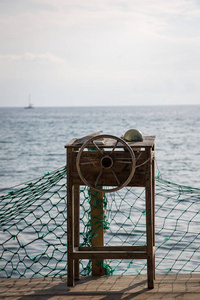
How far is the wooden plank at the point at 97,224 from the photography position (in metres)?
4.64

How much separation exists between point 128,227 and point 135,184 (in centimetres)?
526

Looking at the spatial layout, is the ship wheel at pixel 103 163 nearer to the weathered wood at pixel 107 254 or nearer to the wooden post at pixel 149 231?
the wooden post at pixel 149 231

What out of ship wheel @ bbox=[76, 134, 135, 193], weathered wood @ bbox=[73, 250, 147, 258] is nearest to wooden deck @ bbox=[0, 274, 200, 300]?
weathered wood @ bbox=[73, 250, 147, 258]

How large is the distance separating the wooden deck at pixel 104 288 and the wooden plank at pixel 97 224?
0.09 metres

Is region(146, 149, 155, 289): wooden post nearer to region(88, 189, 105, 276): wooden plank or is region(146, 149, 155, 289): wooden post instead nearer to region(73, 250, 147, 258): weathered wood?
region(73, 250, 147, 258): weathered wood

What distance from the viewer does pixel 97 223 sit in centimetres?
465

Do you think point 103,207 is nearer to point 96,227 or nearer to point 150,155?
point 96,227

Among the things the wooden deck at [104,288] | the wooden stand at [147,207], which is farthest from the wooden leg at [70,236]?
the wooden deck at [104,288]

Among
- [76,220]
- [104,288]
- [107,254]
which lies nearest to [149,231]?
[107,254]

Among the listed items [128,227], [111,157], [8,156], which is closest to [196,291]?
[111,157]

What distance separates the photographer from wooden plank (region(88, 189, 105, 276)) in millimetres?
4645

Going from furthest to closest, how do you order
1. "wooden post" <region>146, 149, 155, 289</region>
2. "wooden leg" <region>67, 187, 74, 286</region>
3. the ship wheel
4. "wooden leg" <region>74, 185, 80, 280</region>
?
"wooden leg" <region>74, 185, 80, 280</region> → "wooden leg" <region>67, 187, 74, 286</region> → "wooden post" <region>146, 149, 155, 289</region> → the ship wheel

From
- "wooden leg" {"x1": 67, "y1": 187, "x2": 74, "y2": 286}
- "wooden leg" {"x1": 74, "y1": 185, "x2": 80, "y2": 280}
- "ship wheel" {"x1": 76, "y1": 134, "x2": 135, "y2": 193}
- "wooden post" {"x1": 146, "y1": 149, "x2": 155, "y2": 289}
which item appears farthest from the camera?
"wooden leg" {"x1": 74, "y1": 185, "x2": 80, "y2": 280}

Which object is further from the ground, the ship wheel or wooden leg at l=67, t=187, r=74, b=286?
the ship wheel
